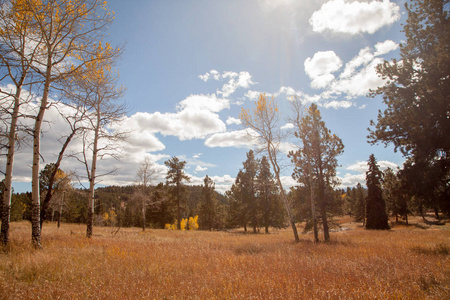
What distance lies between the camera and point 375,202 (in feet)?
106

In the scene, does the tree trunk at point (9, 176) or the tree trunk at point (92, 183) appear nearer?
the tree trunk at point (9, 176)

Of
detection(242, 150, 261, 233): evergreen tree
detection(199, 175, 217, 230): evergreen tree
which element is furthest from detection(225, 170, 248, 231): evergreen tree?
detection(199, 175, 217, 230): evergreen tree

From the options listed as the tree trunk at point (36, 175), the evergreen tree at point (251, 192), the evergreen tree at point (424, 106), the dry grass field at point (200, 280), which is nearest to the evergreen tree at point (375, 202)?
the evergreen tree at point (251, 192)

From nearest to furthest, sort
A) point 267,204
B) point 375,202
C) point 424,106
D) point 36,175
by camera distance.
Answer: point 36,175, point 424,106, point 267,204, point 375,202

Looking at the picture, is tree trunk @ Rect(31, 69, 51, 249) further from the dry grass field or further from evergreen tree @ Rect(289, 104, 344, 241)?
evergreen tree @ Rect(289, 104, 344, 241)

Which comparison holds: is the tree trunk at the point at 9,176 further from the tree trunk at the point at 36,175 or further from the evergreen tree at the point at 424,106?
the evergreen tree at the point at 424,106

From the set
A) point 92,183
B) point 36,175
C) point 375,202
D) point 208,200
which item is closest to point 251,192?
point 208,200

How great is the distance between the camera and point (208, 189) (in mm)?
43625

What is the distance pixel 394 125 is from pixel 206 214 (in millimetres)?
39047

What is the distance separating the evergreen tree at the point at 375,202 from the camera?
103 feet

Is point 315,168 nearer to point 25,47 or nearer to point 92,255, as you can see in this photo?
point 92,255

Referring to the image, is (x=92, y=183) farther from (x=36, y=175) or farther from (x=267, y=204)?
(x=267, y=204)

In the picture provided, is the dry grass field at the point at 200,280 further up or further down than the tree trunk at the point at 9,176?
further down

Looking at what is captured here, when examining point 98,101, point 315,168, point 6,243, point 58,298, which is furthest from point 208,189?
point 58,298
